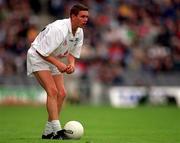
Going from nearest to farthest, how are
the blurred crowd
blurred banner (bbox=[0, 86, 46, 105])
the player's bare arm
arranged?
the player's bare arm → blurred banner (bbox=[0, 86, 46, 105]) → the blurred crowd

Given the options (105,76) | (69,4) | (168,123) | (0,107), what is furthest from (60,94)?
(69,4)

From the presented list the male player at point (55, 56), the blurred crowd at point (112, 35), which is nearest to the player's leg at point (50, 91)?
the male player at point (55, 56)

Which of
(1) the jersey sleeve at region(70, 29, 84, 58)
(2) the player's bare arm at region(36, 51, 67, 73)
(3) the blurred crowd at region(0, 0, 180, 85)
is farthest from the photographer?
(3) the blurred crowd at region(0, 0, 180, 85)

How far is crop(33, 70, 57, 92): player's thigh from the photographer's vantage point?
12.7 meters

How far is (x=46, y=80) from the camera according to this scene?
12.7m

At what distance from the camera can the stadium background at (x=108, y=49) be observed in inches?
1193

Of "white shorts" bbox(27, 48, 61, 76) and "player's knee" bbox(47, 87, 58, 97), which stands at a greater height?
"white shorts" bbox(27, 48, 61, 76)

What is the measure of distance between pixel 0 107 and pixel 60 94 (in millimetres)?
15344

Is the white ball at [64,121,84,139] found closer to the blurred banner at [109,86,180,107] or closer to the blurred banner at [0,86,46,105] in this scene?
the blurred banner at [0,86,46,105]

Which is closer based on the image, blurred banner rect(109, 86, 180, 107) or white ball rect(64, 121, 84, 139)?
white ball rect(64, 121, 84, 139)

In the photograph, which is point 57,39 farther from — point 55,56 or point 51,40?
point 55,56

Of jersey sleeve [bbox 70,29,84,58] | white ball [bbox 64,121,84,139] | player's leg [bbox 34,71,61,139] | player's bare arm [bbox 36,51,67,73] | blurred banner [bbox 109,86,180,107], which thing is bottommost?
blurred banner [bbox 109,86,180,107]

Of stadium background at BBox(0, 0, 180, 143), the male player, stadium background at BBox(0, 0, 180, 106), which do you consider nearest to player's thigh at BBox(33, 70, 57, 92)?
the male player

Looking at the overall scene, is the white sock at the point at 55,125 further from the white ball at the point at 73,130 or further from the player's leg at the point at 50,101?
the white ball at the point at 73,130
